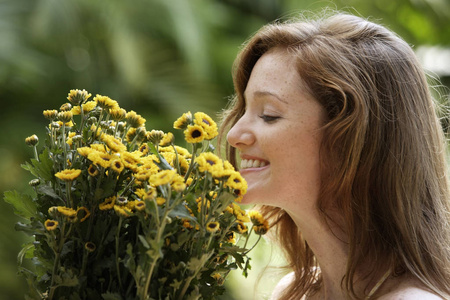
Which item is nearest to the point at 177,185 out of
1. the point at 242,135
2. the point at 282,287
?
the point at 242,135

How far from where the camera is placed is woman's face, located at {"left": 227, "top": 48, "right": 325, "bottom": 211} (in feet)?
3.12

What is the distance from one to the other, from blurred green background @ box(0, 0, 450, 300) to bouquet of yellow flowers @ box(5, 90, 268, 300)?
217 cm

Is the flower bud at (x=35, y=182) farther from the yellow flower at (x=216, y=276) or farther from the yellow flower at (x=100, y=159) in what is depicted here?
the yellow flower at (x=216, y=276)

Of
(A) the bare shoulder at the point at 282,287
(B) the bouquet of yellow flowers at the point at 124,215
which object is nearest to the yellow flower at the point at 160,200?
(B) the bouquet of yellow flowers at the point at 124,215

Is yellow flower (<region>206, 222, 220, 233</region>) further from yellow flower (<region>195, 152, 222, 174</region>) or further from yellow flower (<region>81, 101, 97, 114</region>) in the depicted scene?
yellow flower (<region>81, 101, 97, 114</region>)

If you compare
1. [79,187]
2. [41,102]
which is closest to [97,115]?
[79,187]

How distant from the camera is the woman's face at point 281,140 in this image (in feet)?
3.12

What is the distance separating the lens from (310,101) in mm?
977

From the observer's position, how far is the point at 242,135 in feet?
3.15

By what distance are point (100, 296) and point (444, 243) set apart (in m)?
0.66

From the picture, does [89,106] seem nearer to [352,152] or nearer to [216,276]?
[216,276]

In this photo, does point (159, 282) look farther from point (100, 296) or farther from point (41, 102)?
point (41, 102)

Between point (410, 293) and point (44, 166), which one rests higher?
point (44, 166)

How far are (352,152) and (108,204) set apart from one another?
0.46 m
